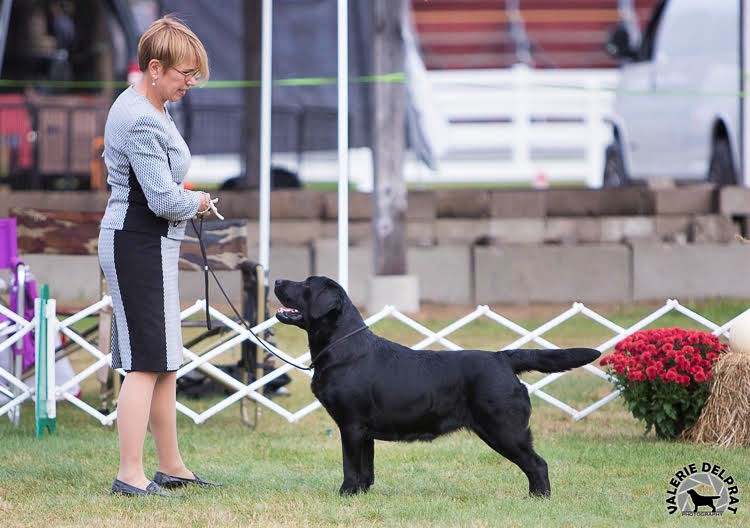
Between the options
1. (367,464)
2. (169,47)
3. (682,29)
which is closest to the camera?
(169,47)

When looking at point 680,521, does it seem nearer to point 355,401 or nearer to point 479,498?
point 479,498

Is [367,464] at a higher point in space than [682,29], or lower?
lower

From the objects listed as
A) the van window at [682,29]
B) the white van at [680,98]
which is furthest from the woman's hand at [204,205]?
the van window at [682,29]

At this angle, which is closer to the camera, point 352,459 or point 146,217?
point 146,217

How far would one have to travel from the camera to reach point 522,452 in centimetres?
465

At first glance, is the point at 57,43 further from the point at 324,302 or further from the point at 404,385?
the point at 404,385

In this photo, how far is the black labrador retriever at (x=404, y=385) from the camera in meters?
4.64

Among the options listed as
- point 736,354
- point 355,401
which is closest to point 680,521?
point 355,401

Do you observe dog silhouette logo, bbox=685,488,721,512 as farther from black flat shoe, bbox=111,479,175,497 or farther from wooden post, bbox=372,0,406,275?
wooden post, bbox=372,0,406,275

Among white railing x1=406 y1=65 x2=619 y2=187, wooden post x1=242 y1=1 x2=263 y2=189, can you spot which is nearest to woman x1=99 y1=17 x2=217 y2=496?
wooden post x1=242 y1=1 x2=263 y2=189

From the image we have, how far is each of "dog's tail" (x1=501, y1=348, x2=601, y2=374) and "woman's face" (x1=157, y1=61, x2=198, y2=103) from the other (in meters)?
1.63

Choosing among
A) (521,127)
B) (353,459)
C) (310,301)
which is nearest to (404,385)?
(353,459)

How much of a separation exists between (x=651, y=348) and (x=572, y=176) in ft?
45.4

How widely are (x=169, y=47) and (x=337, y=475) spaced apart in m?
1.99
